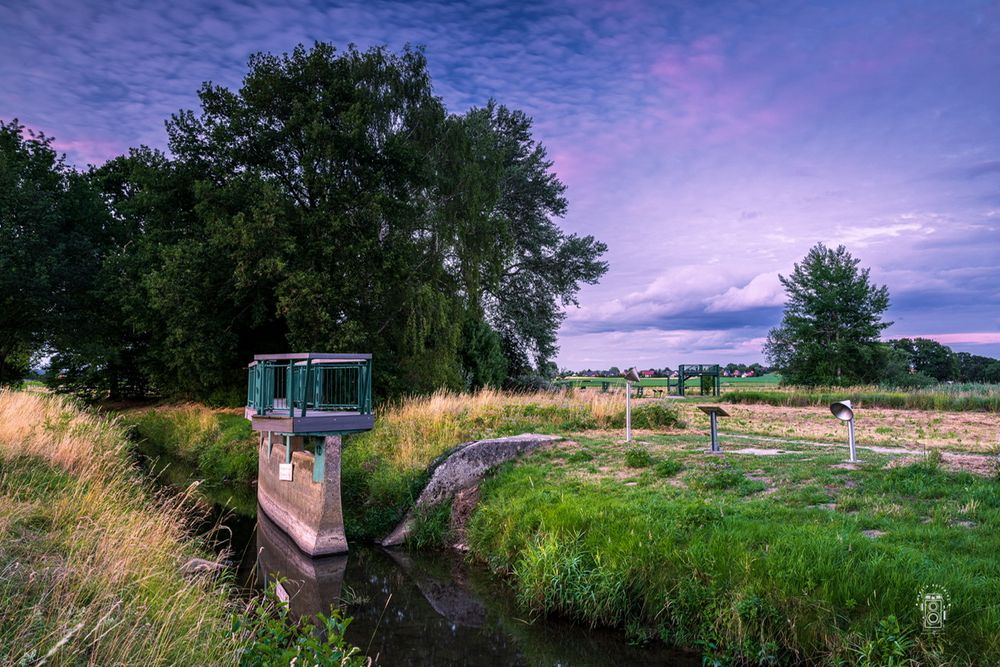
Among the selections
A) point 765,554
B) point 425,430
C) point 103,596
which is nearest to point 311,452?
point 425,430

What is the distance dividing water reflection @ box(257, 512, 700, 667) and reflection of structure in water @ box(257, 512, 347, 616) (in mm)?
18

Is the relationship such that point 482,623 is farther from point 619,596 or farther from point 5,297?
point 5,297

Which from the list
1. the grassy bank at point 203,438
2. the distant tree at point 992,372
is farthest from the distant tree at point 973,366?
the grassy bank at point 203,438

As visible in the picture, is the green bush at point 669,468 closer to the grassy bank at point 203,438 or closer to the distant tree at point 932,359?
the grassy bank at point 203,438

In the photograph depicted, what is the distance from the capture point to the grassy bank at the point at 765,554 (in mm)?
5410

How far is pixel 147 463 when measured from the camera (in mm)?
20594

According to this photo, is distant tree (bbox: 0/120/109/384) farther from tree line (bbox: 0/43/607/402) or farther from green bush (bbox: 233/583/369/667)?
green bush (bbox: 233/583/369/667)

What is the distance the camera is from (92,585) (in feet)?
14.2

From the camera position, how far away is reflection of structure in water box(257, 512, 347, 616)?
903 cm

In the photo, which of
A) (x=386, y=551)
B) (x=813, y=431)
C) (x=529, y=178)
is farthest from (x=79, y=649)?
(x=529, y=178)

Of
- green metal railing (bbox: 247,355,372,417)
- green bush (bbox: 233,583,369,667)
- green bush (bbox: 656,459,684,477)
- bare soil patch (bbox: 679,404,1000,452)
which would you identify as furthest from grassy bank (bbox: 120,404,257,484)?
green bush (bbox: 233,583,369,667)

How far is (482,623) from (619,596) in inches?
76.6

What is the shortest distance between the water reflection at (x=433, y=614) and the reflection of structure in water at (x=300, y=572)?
18 millimetres

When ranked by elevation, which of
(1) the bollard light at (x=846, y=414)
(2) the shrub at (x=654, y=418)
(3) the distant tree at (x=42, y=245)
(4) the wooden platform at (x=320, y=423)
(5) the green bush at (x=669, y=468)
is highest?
(3) the distant tree at (x=42, y=245)
